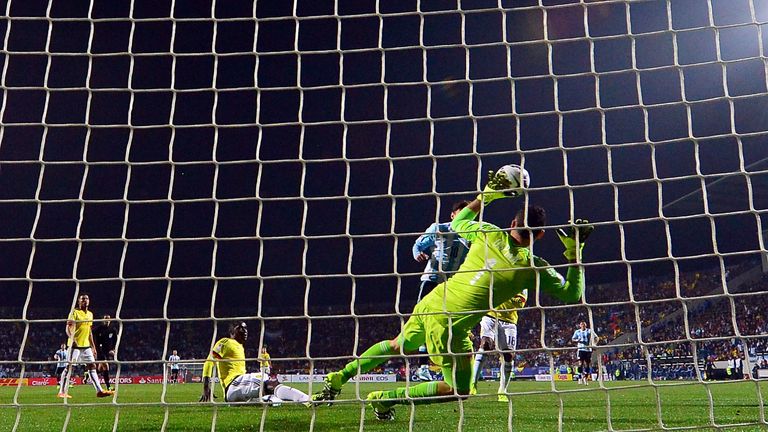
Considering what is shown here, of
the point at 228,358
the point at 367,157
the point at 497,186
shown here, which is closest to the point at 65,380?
the point at 228,358

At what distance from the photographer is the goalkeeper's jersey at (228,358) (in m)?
6.87

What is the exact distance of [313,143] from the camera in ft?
81.4

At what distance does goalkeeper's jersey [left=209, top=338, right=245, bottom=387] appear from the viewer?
6871mm

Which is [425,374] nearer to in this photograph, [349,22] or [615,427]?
[615,427]

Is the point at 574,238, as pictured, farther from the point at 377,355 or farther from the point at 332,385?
the point at 332,385

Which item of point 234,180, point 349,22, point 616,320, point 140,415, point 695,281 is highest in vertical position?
point 349,22

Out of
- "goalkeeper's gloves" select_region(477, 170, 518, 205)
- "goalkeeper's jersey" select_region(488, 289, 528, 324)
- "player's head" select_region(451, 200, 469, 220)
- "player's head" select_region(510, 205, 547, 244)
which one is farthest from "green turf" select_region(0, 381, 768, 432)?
"player's head" select_region(451, 200, 469, 220)

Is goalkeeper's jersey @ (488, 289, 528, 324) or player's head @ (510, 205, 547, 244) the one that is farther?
goalkeeper's jersey @ (488, 289, 528, 324)

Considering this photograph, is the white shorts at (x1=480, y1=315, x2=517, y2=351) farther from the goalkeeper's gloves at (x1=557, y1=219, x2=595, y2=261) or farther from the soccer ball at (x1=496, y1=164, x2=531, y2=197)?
the goalkeeper's gloves at (x1=557, y1=219, x2=595, y2=261)

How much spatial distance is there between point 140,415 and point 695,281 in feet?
96.0

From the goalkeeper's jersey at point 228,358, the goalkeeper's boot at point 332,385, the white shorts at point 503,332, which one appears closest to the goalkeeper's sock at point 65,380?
the goalkeeper's jersey at point 228,358

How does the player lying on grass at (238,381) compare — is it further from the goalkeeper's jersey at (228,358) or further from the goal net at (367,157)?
the goal net at (367,157)

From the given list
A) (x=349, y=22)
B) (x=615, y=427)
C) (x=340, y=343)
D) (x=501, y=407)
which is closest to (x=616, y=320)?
(x=340, y=343)

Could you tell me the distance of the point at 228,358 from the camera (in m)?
6.94
